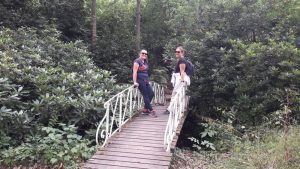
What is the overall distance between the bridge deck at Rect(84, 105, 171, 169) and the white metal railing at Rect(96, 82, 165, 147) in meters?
0.19

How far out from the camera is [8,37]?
9.62 metres

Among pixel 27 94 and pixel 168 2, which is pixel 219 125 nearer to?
pixel 27 94

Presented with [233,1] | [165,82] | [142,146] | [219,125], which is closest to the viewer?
[142,146]

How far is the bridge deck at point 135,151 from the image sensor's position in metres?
5.33

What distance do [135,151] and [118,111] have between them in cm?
214

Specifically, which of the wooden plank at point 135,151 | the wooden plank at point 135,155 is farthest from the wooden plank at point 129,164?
the wooden plank at point 135,151

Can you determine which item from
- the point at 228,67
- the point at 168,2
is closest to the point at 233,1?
the point at 228,67

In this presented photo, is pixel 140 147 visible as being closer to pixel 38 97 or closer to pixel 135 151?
pixel 135 151

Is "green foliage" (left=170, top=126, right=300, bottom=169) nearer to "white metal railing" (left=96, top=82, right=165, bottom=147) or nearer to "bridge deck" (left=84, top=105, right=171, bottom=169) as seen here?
"bridge deck" (left=84, top=105, right=171, bottom=169)

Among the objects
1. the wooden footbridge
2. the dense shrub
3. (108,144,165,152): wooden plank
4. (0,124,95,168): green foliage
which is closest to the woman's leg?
the wooden footbridge

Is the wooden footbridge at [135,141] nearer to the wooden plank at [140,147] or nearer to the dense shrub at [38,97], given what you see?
the wooden plank at [140,147]

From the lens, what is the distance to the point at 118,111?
787 centimetres

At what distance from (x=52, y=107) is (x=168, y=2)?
1245 cm

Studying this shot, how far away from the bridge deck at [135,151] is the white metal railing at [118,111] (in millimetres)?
189
